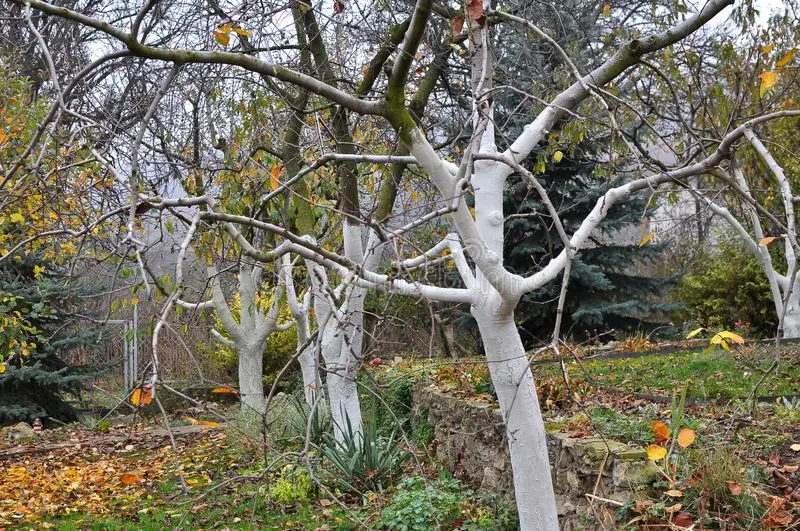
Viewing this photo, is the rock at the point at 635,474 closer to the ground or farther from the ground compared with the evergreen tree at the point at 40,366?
closer to the ground

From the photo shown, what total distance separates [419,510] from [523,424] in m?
1.69

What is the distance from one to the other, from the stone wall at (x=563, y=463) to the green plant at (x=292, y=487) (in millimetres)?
1320

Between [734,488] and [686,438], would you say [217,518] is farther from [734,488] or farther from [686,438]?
[734,488]

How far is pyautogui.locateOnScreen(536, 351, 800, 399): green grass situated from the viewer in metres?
6.96

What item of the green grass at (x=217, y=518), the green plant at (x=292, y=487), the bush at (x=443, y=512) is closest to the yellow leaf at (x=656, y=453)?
the bush at (x=443, y=512)

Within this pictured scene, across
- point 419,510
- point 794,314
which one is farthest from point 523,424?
point 794,314

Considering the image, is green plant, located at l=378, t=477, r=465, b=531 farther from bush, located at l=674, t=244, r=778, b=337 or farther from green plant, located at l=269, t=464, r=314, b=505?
bush, located at l=674, t=244, r=778, b=337

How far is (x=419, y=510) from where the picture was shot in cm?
497

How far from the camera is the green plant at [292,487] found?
625 centimetres

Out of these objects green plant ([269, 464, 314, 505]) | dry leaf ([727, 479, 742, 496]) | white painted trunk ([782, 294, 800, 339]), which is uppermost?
white painted trunk ([782, 294, 800, 339])

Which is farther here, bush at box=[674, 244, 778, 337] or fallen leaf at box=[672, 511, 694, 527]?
bush at box=[674, 244, 778, 337]

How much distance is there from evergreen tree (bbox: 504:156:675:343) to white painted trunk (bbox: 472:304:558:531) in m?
9.58

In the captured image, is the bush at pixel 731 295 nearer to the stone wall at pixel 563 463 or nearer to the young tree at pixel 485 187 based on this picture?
the stone wall at pixel 563 463

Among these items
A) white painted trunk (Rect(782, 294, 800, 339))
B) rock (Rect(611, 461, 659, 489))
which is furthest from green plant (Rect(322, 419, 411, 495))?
white painted trunk (Rect(782, 294, 800, 339))
